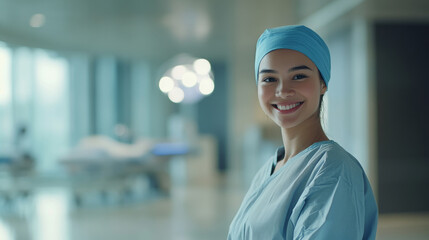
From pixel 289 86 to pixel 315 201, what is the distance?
0.85 feet

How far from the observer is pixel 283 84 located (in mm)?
910

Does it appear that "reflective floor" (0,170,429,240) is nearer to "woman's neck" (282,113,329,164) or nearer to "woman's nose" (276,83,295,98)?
"woman's neck" (282,113,329,164)

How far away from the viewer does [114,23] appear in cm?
493

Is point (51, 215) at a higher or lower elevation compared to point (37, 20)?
lower

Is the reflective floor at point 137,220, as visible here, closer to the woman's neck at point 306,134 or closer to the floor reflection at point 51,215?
the floor reflection at point 51,215

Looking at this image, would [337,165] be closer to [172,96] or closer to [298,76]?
[298,76]

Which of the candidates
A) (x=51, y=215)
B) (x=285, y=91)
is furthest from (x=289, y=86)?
(x=51, y=215)

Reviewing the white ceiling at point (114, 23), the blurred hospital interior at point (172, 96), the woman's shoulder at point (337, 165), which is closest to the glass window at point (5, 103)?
the blurred hospital interior at point (172, 96)

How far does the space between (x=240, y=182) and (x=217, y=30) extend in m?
2.33

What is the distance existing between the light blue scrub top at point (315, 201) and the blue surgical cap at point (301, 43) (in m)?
0.19

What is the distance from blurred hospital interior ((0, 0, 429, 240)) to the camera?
3.96 m

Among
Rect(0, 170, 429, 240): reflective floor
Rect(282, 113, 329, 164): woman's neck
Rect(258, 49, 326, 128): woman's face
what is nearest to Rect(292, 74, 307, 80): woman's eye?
Rect(258, 49, 326, 128): woman's face

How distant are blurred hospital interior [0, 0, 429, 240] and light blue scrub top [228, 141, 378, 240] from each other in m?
2.83

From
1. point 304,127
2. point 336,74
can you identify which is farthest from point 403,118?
point 304,127
